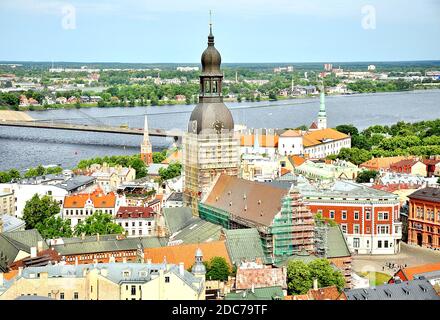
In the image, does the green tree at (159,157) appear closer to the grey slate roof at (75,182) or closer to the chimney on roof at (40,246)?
the grey slate roof at (75,182)

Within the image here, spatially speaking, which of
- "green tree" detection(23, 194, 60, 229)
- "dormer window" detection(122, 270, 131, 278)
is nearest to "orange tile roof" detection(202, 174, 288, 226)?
"dormer window" detection(122, 270, 131, 278)

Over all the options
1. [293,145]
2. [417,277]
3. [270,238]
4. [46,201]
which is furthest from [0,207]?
[293,145]

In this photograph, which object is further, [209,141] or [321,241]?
[209,141]

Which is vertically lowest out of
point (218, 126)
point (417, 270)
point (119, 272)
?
point (417, 270)

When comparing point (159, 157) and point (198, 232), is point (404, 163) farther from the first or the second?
point (198, 232)

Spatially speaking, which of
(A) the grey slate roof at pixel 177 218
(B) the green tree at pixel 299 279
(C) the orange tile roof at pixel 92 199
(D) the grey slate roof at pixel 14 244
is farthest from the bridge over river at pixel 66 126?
(B) the green tree at pixel 299 279

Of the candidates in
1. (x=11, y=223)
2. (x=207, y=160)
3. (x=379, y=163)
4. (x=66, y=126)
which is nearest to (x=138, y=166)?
(x=379, y=163)

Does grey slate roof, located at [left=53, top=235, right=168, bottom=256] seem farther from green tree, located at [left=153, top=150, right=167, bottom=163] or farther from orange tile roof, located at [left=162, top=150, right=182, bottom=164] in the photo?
green tree, located at [left=153, top=150, right=167, bottom=163]
